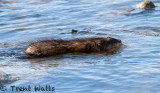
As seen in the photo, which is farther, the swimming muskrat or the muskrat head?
the muskrat head

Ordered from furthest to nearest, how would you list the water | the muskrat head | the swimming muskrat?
the muskrat head
the swimming muskrat
the water

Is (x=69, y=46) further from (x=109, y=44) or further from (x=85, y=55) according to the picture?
(x=109, y=44)

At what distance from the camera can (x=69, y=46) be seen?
29.8 ft

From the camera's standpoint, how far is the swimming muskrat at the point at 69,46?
28.6 feet

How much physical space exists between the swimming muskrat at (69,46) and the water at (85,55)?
0.26 m

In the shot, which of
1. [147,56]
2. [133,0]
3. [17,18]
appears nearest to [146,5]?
[133,0]

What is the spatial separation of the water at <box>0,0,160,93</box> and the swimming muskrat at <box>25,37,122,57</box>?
10.3 inches

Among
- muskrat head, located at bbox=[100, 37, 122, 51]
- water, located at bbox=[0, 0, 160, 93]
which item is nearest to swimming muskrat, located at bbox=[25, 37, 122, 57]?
muskrat head, located at bbox=[100, 37, 122, 51]

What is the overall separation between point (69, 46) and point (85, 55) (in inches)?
20.2

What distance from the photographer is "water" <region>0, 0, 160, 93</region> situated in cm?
637

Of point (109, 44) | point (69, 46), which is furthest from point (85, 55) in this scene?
point (109, 44)

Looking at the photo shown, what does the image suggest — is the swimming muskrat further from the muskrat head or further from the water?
the water

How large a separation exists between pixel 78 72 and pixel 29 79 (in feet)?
3.60

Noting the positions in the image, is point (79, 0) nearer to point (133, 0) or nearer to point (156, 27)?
point (133, 0)
